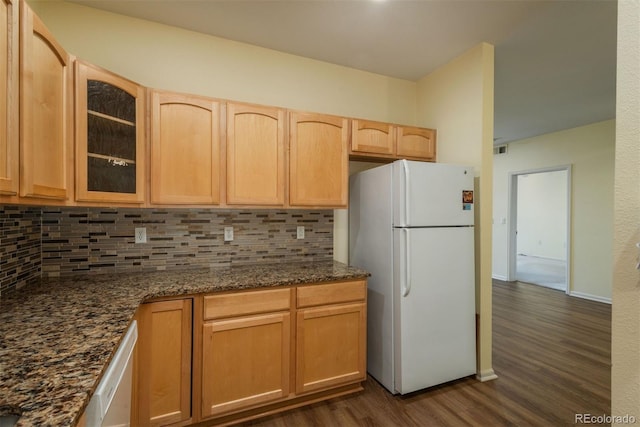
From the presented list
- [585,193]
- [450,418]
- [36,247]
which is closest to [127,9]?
[36,247]

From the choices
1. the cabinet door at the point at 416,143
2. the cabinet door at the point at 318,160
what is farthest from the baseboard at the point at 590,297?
the cabinet door at the point at 318,160

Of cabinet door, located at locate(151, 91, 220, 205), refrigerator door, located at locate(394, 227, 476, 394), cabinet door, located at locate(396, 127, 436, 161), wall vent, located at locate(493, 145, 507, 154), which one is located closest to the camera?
cabinet door, located at locate(151, 91, 220, 205)

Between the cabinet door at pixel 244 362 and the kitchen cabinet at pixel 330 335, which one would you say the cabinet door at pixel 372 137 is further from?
the cabinet door at pixel 244 362

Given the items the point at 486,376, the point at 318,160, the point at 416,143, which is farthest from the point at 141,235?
the point at 486,376

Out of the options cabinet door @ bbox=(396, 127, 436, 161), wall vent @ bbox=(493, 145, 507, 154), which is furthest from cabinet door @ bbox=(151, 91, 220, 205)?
wall vent @ bbox=(493, 145, 507, 154)

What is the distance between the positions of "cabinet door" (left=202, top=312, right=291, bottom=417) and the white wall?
8.37m

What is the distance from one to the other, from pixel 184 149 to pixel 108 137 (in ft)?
1.34

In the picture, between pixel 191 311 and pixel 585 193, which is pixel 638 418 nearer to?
pixel 191 311

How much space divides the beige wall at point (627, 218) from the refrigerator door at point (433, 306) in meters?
1.21

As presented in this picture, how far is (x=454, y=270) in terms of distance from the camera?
2291 millimetres

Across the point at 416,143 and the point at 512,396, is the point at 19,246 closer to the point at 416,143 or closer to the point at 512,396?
the point at 416,143

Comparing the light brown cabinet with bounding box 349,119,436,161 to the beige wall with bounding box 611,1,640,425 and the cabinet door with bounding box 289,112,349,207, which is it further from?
the beige wall with bounding box 611,1,640,425

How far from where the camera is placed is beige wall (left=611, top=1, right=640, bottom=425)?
905mm

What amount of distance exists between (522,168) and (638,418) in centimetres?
549
